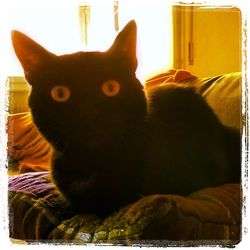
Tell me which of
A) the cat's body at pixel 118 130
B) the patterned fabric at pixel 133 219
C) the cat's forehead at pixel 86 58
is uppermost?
the cat's forehead at pixel 86 58

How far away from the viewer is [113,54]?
758 mm

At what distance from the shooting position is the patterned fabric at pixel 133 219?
0.75m

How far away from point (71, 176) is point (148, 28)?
1.30ft

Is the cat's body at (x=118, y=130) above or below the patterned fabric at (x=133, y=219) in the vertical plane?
above

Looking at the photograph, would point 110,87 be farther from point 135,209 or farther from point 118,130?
point 135,209

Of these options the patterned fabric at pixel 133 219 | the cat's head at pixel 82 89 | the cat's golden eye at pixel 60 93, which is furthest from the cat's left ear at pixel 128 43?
the patterned fabric at pixel 133 219

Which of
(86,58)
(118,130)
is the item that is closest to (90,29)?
(86,58)

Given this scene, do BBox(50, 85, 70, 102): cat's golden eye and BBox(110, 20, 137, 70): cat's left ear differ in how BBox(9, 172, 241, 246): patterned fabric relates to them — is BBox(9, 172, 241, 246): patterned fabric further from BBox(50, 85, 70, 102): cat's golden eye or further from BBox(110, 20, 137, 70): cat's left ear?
BBox(110, 20, 137, 70): cat's left ear

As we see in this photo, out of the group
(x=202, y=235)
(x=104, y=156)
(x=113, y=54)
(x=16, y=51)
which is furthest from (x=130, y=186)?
(x=16, y=51)

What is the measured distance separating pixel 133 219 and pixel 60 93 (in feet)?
1.11

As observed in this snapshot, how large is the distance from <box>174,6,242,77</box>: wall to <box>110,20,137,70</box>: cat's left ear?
0.10 m

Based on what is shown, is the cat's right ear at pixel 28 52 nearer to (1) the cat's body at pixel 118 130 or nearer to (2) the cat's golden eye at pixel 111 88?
(1) the cat's body at pixel 118 130

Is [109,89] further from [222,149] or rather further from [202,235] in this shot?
[202,235]

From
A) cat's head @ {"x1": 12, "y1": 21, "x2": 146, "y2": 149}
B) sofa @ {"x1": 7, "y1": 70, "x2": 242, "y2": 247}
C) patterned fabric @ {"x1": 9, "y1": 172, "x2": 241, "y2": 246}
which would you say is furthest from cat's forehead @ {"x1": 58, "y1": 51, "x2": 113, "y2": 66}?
patterned fabric @ {"x1": 9, "y1": 172, "x2": 241, "y2": 246}
